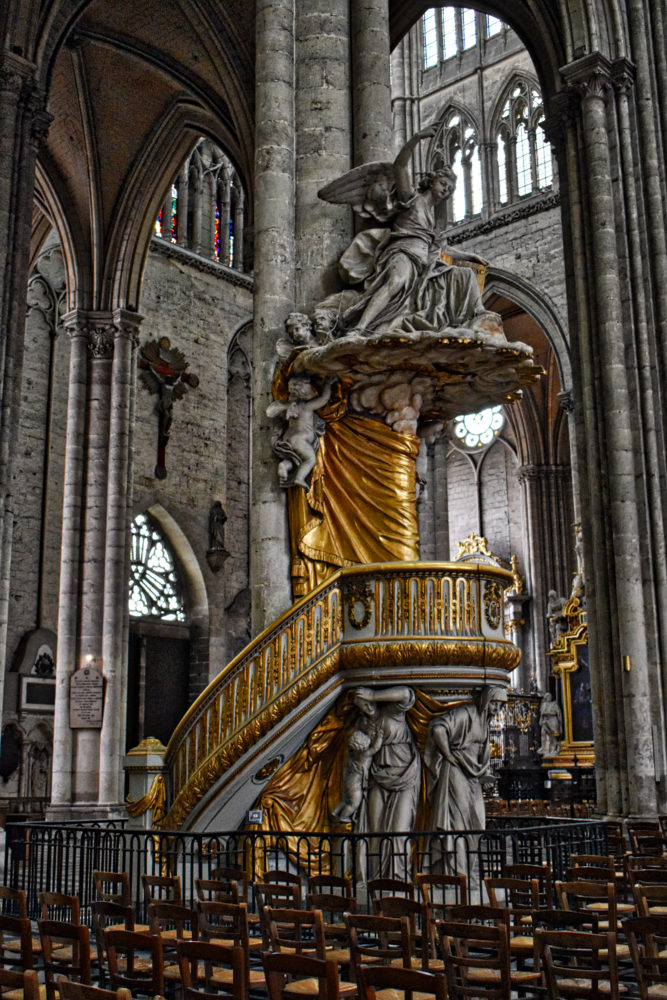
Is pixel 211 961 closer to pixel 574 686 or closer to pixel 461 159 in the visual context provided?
pixel 574 686

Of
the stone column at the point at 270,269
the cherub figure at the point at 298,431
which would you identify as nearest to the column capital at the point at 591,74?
the stone column at the point at 270,269

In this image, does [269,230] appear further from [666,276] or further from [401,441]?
[666,276]

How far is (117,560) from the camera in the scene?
65.9ft

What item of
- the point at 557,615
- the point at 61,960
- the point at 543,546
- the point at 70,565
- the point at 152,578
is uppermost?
the point at 543,546

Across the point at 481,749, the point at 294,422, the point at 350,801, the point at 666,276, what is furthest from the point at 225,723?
the point at 666,276

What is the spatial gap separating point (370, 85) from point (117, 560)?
1091 cm

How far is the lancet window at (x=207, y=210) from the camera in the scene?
27906mm

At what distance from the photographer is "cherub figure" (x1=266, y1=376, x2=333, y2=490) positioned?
10469 millimetres

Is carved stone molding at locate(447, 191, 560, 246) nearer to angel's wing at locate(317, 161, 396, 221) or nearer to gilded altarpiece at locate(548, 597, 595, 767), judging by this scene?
gilded altarpiece at locate(548, 597, 595, 767)

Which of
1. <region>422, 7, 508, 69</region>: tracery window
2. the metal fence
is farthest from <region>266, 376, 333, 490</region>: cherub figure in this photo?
<region>422, 7, 508, 69</region>: tracery window

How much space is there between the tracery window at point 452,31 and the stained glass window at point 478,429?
991cm

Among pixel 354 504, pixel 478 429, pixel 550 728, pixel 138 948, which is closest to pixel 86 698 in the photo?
pixel 550 728

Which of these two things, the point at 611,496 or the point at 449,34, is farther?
the point at 449,34

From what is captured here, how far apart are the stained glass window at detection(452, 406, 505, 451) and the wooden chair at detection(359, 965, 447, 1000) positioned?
96.6 ft
